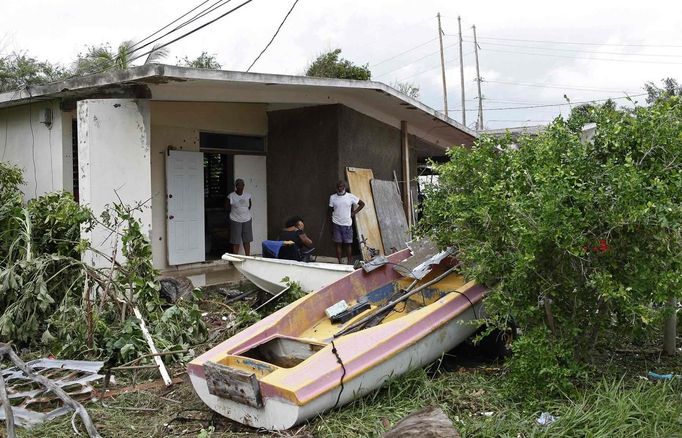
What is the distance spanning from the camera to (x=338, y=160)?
10.4 meters

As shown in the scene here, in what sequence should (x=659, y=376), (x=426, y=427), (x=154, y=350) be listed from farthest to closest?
(x=154, y=350) → (x=659, y=376) → (x=426, y=427)

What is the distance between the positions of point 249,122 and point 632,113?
7214 millimetres

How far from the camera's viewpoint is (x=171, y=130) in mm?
9641

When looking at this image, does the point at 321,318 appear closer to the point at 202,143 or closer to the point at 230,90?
the point at 230,90

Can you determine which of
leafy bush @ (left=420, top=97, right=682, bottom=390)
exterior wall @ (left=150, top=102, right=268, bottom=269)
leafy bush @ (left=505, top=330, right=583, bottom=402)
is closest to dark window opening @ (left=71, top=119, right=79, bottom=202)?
exterior wall @ (left=150, top=102, right=268, bottom=269)

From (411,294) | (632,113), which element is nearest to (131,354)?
(411,294)

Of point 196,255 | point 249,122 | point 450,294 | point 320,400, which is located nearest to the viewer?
point 320,400

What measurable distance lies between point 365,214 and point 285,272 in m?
3.53

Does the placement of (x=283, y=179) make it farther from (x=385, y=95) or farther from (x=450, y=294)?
(x=450, y=294)

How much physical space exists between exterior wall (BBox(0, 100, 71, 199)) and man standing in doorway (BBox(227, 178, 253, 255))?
264 centimetres

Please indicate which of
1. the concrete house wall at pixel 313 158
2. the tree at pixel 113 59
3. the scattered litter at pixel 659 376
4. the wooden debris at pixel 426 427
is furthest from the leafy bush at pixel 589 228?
the tree at pixel 113 59

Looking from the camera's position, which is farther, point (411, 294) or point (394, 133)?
point (394, 133)

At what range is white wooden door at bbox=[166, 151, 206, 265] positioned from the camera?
376 inches

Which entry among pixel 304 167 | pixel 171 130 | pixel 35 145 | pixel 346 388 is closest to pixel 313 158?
pixel 304 167
